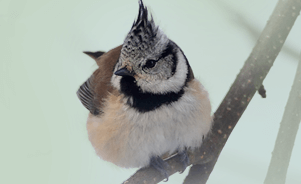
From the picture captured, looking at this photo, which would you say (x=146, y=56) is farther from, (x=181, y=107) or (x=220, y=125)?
(x=220, y=125)

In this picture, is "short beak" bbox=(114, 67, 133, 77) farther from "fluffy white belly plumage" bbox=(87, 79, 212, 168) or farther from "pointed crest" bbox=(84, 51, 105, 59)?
"pointed crest" bbox=(84, 51, 105, 59)

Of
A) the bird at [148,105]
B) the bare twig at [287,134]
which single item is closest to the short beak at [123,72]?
the bird at [148,105]

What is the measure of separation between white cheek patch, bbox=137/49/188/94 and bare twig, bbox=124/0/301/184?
28 cm

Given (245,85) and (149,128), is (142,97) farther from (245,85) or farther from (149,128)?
(245,85)

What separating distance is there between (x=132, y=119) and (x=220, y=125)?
45cm

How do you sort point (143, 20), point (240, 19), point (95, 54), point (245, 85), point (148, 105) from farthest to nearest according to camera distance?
point (95, 54) < point (240, 19) < point (245, 85) < point (148, 105) < point (143, 20)

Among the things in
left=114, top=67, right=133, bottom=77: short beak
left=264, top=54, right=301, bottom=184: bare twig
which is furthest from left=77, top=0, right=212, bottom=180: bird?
left=264, top=54, right=301, bottom=184: bare twig

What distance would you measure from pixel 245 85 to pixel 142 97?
541 millimetres

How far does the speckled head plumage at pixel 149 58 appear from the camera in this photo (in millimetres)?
1265

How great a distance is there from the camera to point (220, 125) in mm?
1528

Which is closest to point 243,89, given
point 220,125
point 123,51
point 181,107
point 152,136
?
point 220,125

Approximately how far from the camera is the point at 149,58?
1293mm

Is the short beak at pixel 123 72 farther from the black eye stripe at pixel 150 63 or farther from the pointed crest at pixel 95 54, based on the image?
the pointed crest at pixel 95 54

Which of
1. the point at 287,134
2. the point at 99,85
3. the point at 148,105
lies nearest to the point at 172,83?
the point at 148,105
